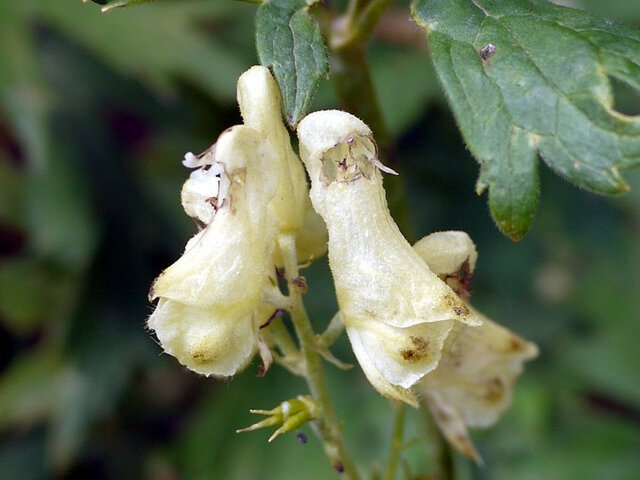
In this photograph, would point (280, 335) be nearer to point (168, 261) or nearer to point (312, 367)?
point (312, 367)

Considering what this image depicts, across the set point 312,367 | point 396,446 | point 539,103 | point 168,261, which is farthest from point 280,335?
point 168,261

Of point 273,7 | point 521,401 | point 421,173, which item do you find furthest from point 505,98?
point 421,173

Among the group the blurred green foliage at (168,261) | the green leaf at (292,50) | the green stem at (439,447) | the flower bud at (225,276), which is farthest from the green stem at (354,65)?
the blurred green foliage at (168,261)

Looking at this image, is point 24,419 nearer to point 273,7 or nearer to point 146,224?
point 146,224

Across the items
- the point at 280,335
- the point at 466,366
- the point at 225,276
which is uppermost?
the point at 225,276

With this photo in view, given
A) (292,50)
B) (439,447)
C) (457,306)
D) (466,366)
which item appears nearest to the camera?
(457,306)

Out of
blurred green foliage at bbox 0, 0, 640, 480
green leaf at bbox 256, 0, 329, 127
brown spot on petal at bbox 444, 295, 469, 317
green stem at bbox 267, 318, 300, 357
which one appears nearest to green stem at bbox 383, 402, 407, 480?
green stem at bbox 267, 318, 300, 357
